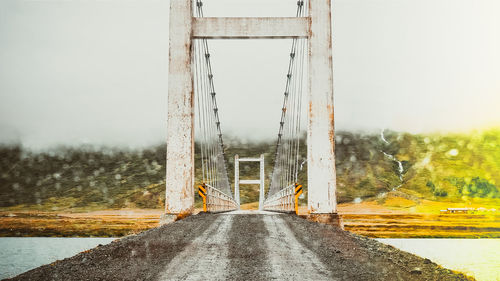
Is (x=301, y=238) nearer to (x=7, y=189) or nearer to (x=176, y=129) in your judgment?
(x=176, y=129)

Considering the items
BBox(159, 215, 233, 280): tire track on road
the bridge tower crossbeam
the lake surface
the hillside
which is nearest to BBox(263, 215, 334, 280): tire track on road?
BBox(159, 215, 233, 280): tire track on road

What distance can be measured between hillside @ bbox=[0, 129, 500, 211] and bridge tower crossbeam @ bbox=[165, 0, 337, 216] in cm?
10765

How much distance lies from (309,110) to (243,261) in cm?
526

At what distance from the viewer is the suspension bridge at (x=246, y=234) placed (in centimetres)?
375

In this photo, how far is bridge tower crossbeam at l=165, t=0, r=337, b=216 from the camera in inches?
345

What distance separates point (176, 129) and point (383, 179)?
14753 cm

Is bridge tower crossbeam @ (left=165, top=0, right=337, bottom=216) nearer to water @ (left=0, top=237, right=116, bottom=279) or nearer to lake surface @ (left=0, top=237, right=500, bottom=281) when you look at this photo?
lake surface @ (left=0, top=237, right=500, bottom=281)

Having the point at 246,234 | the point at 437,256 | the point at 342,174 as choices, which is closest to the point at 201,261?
the point at 246,234

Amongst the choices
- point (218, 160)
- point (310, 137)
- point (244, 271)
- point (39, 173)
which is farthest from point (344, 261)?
point (39, 173)

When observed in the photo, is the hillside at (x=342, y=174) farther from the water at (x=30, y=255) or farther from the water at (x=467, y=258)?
the water at (x=30, y=255)

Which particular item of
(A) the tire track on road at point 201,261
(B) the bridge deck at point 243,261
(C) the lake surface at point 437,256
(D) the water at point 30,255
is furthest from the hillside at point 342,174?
(A) the tire track on road at point 201,261

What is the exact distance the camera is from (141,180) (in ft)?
542

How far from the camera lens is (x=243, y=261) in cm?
418

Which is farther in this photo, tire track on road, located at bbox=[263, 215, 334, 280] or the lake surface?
the lake surface
